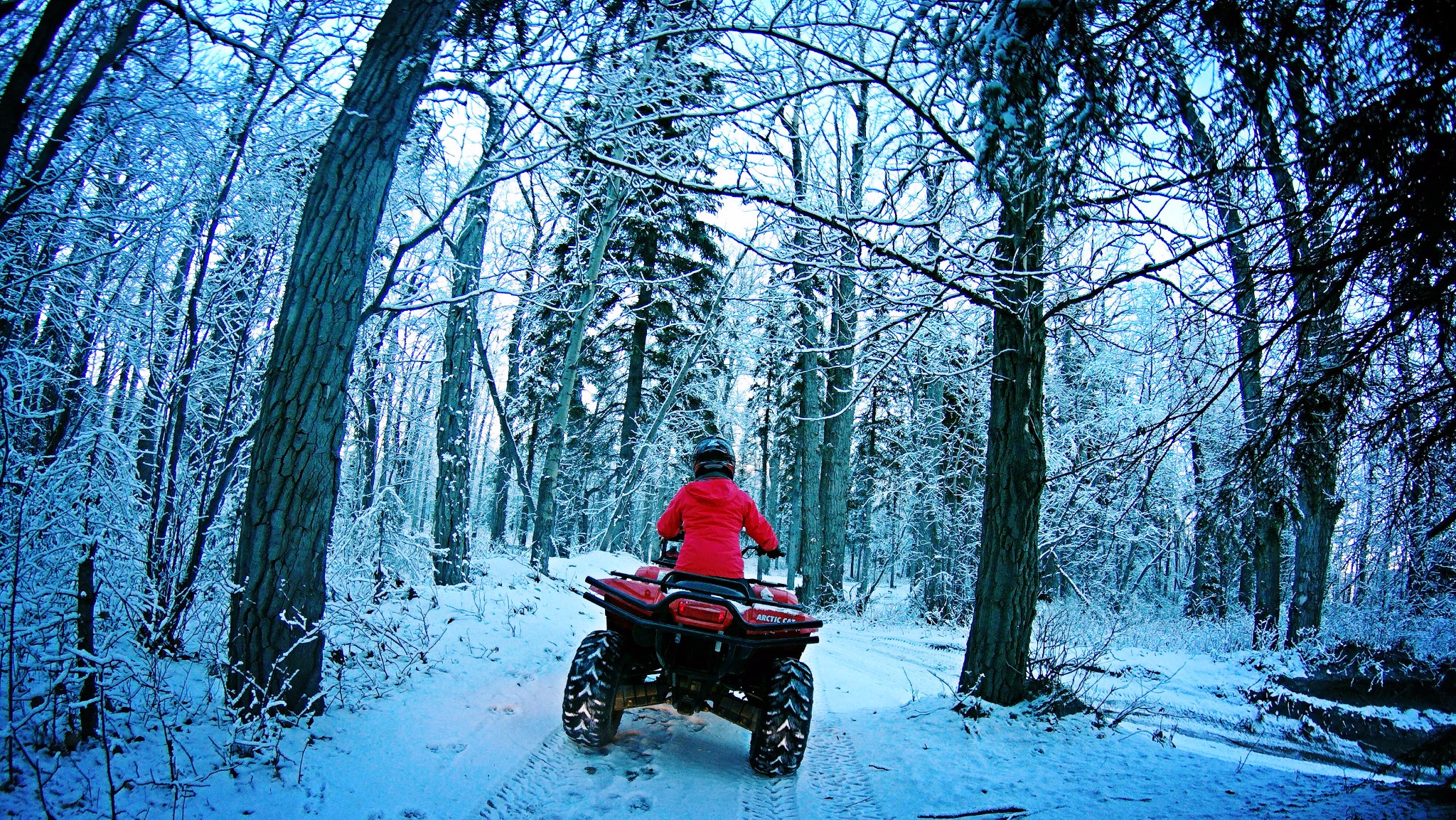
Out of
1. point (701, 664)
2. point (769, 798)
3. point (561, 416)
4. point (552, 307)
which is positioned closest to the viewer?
point (769, 798)

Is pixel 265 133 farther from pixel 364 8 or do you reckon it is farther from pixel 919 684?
pixel 919 684

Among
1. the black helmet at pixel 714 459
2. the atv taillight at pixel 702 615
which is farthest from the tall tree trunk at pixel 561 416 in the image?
the atv taillight at pixel 702 615

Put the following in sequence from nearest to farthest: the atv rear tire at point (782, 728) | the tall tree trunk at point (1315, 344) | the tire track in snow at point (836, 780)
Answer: the tall tree trunk at point (1315, 344), the tire track in snow at point (836, 780), the atv rear tire at point (782, 728)

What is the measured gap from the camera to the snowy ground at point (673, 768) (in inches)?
100

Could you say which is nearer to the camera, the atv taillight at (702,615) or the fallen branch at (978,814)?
the fallen branch at (978,814)

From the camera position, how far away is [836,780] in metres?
3.52

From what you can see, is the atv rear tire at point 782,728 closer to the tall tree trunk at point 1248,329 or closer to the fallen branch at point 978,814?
the fallen branch at point 978,814

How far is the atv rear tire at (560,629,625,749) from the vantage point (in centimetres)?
350

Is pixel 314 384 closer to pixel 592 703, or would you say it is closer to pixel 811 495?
pixel 592 703

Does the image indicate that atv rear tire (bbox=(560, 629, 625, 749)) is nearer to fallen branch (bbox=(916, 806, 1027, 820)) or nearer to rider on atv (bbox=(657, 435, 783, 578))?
rider on atv (bbox=(657, 435, 783, 578))

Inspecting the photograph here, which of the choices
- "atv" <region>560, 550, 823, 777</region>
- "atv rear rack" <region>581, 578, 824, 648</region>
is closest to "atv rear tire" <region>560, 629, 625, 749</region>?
"atv" <region>560, 550, 823, 777</region>

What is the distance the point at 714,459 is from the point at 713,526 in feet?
1.65

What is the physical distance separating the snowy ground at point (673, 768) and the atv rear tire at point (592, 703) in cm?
11

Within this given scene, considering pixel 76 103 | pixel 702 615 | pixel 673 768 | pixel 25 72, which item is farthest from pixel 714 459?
pixel 76 103
